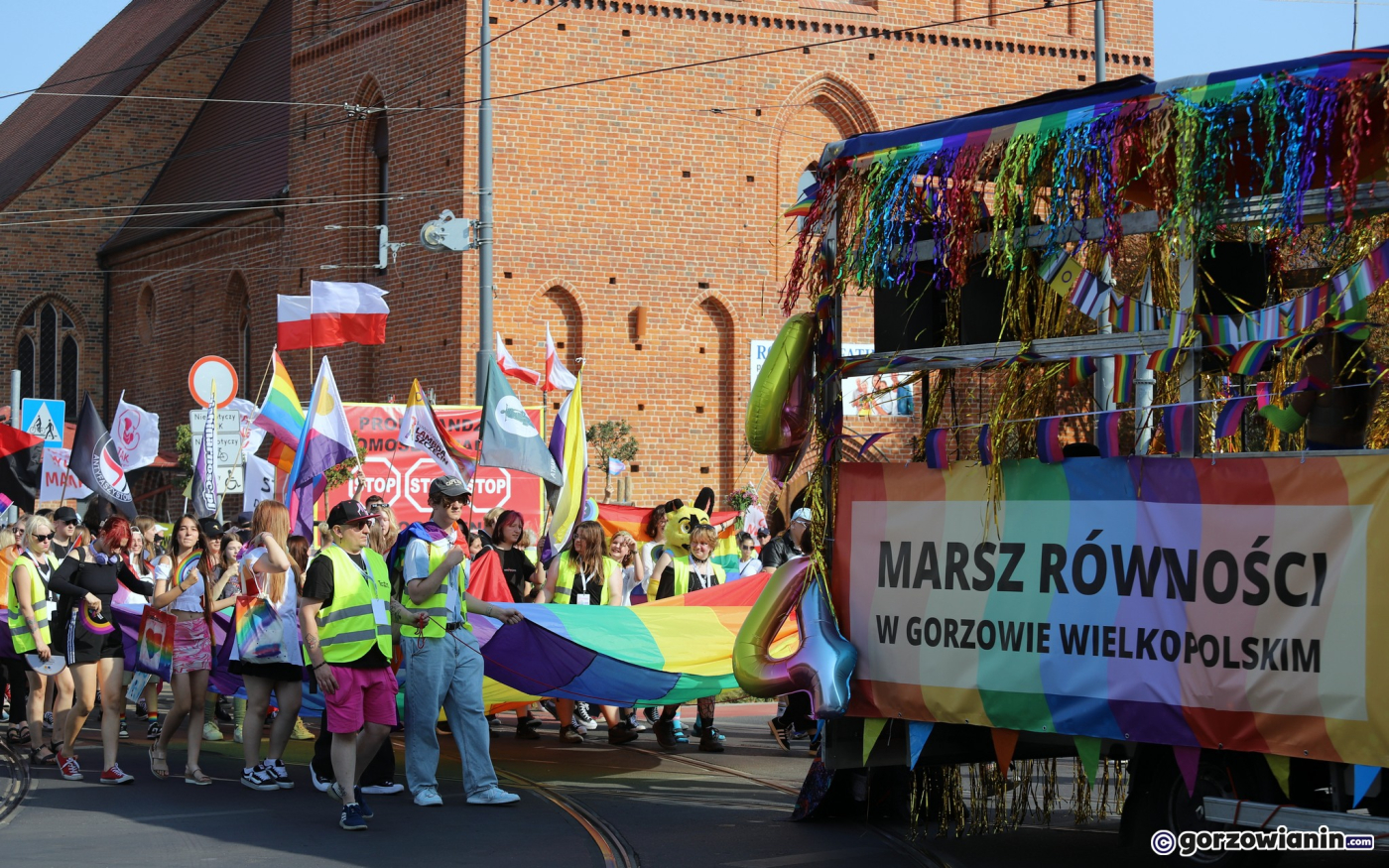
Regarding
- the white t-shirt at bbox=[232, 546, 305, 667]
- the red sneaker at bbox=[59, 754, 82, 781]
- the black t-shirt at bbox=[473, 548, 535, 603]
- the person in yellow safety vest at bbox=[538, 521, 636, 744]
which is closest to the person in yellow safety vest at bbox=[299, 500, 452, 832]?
the white t-shirt at bbox=[232, 546, 305, 667]

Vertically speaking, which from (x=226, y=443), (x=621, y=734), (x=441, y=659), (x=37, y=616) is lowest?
(x=621, y=734)

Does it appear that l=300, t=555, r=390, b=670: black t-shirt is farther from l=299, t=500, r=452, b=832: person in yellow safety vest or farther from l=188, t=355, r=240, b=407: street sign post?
l=188, t=355, r=240, b=407: street sign post

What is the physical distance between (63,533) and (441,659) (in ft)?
11.6

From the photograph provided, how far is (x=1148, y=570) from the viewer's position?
693 cm

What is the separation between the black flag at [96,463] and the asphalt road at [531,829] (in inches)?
333

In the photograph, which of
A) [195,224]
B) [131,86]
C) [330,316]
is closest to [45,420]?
[330,316]

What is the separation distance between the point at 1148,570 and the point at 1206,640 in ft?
1.25

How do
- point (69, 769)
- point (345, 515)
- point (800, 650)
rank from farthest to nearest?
1. point (69, 769)
2. point (345, 515)
3. point (800, 650)

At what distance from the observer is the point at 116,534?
11.2 metres

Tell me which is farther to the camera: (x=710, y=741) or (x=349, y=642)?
(x=710, y=741)

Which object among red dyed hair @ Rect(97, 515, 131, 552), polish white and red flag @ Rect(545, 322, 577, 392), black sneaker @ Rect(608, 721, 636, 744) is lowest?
black sneaker @ Rect(608, 721, 636, 744)

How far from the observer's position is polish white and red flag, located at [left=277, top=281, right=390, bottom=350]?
66.4ft

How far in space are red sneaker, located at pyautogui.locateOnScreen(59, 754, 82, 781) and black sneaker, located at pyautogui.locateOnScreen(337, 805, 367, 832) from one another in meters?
2.77

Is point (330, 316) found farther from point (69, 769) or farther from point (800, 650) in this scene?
point (800, 650)
